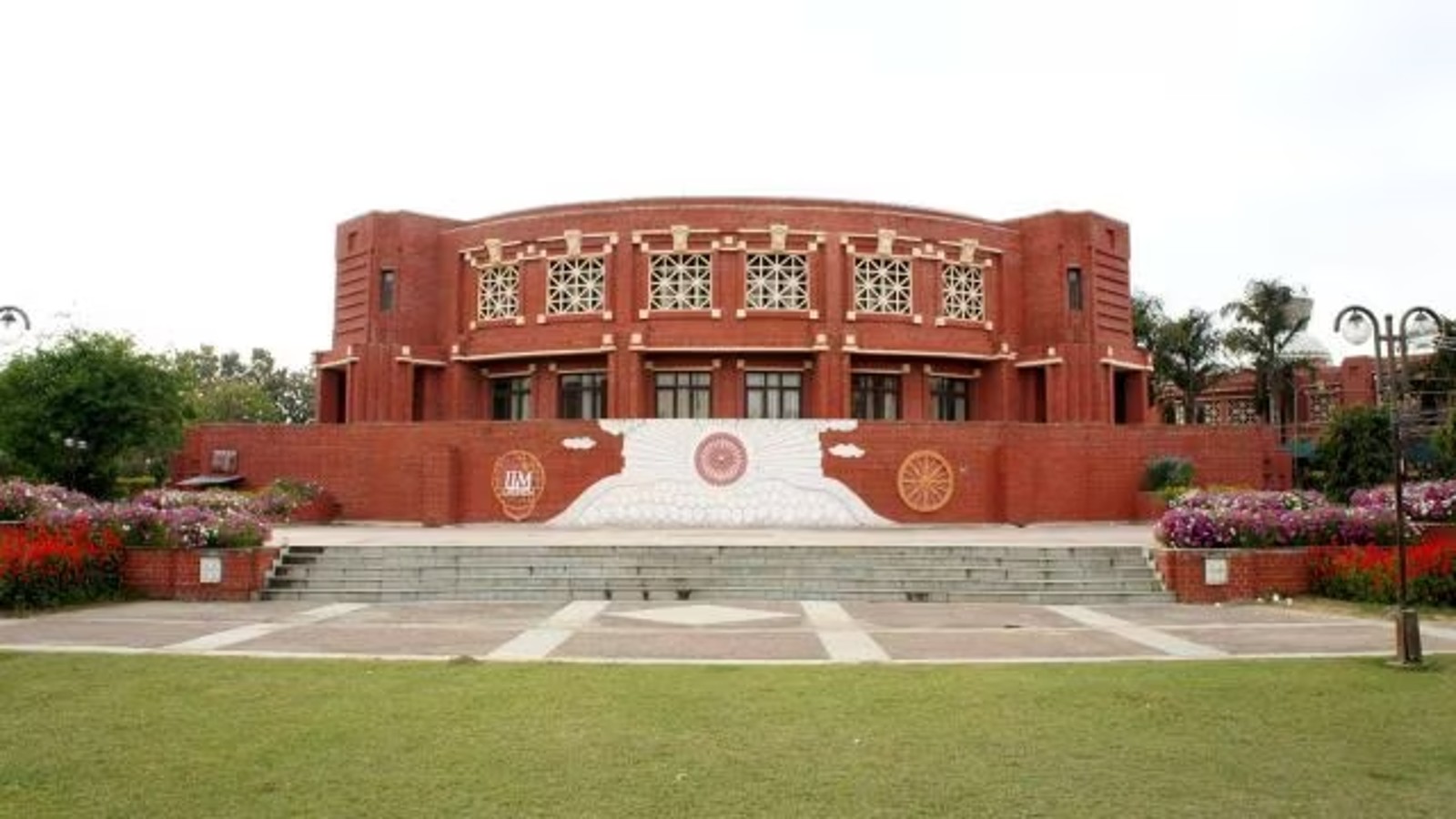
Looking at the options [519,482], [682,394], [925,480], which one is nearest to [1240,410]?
[682,394]

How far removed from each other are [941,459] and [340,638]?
18680 mm

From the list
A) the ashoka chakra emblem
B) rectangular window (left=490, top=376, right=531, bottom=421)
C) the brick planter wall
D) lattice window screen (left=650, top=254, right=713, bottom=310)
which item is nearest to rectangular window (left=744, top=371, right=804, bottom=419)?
lattice window screen (left=650, top=254, right=713, bottom=310)

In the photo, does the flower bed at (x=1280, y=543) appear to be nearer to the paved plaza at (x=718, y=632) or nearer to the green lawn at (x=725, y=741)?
the paved plaza at (x=718, y=632)

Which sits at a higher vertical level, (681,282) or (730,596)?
(681,282)

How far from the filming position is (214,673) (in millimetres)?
9977

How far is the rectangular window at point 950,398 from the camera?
1497 inches

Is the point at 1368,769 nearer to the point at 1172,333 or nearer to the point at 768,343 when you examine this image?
the point at 768,343

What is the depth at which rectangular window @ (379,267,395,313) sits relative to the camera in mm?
38906

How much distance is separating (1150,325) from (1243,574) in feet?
120

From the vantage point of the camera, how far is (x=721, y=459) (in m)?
27.8

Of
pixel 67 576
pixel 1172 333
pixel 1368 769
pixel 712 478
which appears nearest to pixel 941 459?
pixel 712 478

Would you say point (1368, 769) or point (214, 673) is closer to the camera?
point (1368, 769)

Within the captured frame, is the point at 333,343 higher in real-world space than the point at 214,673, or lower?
higher

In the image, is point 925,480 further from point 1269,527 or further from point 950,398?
point 1269,527
